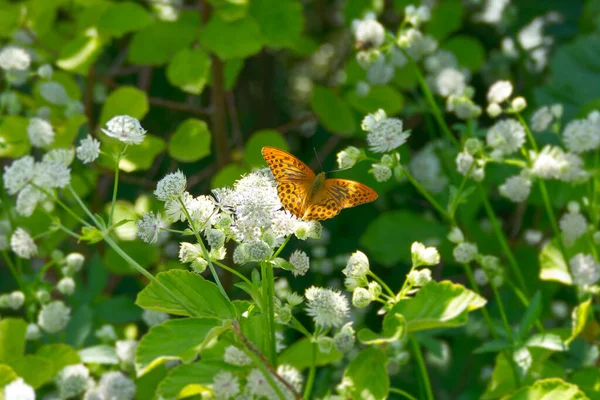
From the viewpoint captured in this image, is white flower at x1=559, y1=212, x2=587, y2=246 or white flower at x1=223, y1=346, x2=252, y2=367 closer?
white flower at x1=223, y1=346, x2=252, y2=367

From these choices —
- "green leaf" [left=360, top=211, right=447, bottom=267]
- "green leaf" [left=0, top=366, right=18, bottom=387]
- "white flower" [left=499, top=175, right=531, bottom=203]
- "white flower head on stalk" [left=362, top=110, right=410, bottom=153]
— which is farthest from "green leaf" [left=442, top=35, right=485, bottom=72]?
"green leaf" [left=0, top=366, right=18, bottom=387]

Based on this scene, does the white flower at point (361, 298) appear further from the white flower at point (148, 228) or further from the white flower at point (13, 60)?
the white flower at point (13, 60)

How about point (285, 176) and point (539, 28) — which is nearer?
point (285, 176)

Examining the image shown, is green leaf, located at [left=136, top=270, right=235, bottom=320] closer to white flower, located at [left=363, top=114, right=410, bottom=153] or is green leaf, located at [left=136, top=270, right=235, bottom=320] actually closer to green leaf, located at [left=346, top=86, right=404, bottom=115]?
white flower, located at [left=363, top=114, right=410, bottom=153]

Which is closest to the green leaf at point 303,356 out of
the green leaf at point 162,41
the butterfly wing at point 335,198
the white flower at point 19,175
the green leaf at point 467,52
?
the butterfly wing at point 335,198

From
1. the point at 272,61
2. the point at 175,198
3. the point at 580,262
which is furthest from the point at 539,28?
the point at 175,198

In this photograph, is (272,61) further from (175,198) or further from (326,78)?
(175,198)

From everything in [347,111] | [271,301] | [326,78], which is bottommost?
[326,78]

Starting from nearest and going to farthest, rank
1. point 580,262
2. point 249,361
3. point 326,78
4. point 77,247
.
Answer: point 249,361, point 580,262, point 77,247, point 326,78
